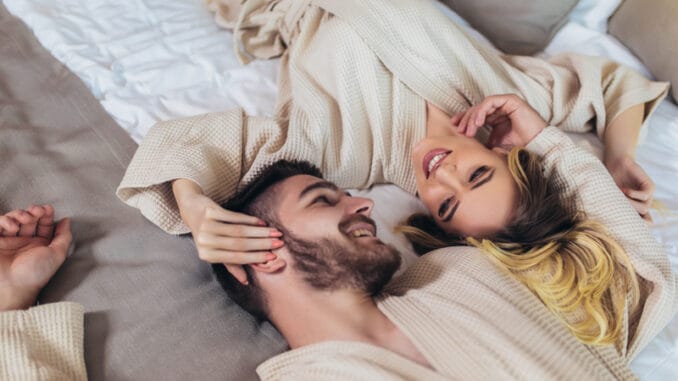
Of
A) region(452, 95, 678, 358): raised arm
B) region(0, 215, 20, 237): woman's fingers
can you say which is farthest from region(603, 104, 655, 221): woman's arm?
region(0, 215, 20, 237): woman's fingers

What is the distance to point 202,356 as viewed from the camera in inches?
32.4

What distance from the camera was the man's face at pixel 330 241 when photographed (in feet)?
2.73

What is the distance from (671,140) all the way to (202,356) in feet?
3.92

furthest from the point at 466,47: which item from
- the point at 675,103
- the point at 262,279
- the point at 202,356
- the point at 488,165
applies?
the point at 202,356

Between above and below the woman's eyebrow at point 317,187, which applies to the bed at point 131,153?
below

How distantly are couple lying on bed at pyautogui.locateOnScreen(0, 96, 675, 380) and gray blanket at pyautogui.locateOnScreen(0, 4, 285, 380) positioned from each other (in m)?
0.04

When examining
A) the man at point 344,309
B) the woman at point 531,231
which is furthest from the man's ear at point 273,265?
the woman at point 531,231

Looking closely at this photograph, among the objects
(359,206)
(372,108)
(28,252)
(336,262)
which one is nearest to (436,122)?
(372,108)

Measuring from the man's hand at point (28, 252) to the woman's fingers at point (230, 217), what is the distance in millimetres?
276

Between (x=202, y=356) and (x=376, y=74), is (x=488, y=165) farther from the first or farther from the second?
(x=202, y=356)

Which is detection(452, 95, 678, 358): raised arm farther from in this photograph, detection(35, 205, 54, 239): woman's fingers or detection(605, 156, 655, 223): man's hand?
detection(35, 205, 54, 239): woman's fingers

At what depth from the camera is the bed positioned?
0.84 metres

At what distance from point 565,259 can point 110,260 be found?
82 centimetres

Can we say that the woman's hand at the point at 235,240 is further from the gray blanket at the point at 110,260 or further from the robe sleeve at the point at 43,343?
the robe sleeve at the point at 43,343
